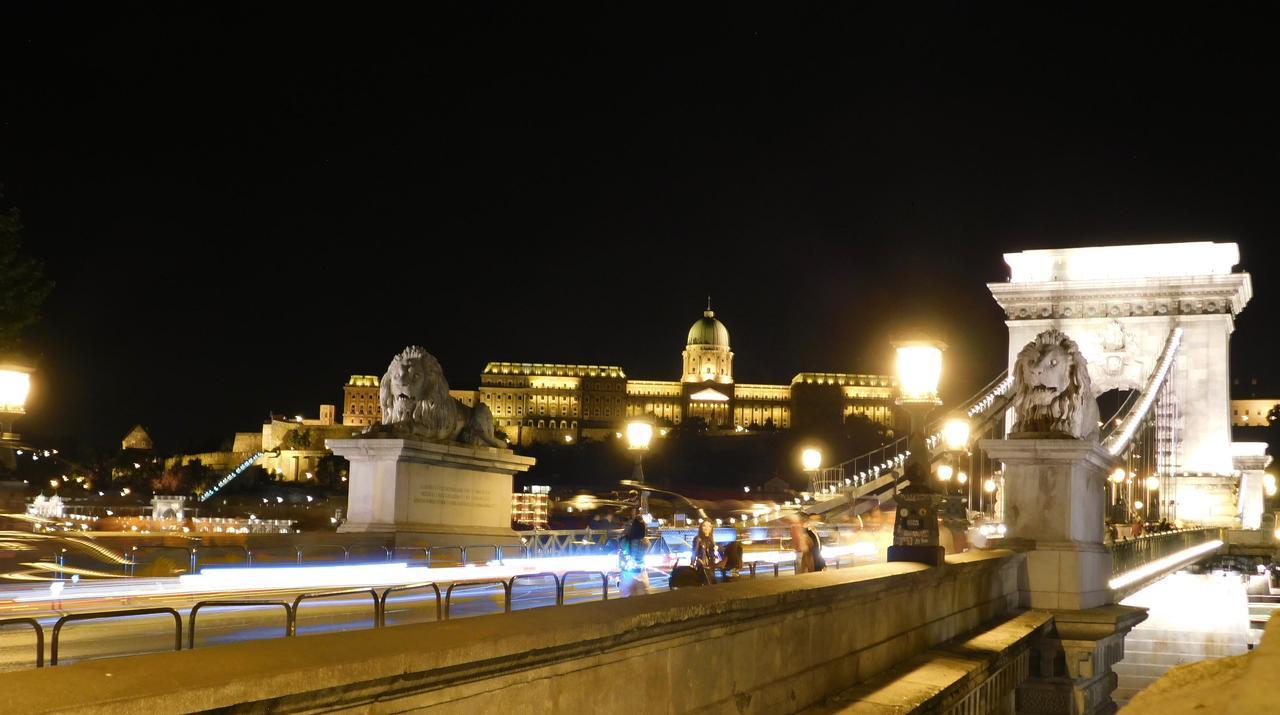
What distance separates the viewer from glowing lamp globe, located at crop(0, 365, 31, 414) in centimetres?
1703

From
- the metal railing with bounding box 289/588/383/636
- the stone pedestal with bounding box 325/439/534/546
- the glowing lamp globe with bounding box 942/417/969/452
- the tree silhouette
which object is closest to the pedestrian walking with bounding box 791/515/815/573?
the metal railing with bounding box 289/588/383/636

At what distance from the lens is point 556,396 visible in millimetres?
198625

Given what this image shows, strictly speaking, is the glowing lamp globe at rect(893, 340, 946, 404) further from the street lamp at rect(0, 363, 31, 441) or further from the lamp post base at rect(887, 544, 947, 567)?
the street lamp at rect(0, 363, 31, 441)

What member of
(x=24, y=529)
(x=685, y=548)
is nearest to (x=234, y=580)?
(x=24, y=529)

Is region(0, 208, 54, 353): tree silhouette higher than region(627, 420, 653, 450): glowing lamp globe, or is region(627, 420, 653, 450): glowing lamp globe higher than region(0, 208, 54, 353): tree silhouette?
region(0, 208, 54, 353): tree silhouette

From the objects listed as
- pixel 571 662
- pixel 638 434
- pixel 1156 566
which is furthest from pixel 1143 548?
Result: pixel 571 662

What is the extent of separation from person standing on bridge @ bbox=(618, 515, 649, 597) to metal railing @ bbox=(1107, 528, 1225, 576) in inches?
249

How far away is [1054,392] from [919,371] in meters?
3.12

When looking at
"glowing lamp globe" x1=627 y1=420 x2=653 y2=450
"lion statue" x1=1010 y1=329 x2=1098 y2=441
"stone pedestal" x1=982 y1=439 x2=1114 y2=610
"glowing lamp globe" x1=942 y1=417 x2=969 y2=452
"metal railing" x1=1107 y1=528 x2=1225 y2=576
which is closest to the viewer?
"stone pedestal" x1=982 y1=439 x2=1114 y2=610

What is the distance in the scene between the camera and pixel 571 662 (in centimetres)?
540

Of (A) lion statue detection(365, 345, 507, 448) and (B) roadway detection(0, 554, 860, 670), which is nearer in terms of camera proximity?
(B) roadway detection(0, 554, 860, 670)

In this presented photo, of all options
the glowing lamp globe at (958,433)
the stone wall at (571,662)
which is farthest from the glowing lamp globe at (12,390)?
the glowing lamp globe at (958,433)

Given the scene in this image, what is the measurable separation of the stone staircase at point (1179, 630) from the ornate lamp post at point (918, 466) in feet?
30.2

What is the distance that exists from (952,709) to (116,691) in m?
6.96
